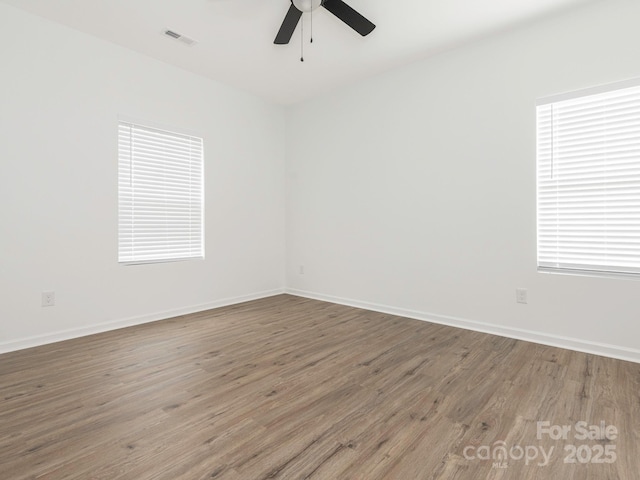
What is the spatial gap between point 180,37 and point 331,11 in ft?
5.07

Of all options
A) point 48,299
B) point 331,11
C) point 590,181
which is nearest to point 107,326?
point 48,299

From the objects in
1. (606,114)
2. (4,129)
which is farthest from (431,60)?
(4,129)

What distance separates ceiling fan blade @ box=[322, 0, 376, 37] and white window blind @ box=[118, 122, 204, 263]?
2241mm

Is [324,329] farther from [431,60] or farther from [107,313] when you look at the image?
[431,60]

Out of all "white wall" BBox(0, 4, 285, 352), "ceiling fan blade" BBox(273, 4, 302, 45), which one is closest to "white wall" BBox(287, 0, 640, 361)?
"white wall" BBox(0, 4, 285, 352)

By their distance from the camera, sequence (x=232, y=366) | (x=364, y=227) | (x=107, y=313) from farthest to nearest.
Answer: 1. (x=364, y=227)
2. (x=107, y=313)
3. (x=232, y=366)

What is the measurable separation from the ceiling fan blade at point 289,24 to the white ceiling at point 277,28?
186 millimetres

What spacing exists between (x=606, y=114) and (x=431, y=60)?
1677mm

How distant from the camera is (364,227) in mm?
4188

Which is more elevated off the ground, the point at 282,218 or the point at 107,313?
the point at 282,218

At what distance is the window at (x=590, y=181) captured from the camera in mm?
2590

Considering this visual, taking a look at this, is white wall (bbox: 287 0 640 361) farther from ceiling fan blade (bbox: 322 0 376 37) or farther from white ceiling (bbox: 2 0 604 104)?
ceiling fan blade (bbox: 322 0 376 37)

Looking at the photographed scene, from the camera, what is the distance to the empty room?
5.48ft

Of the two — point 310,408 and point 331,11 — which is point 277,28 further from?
point 310,408
